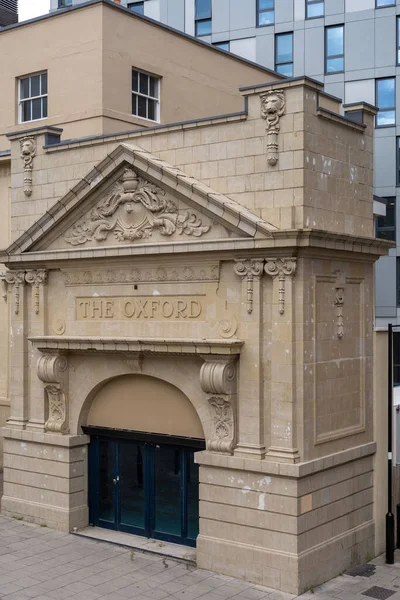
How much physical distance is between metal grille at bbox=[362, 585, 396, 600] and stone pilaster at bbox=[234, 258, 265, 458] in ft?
10.6

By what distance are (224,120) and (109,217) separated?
3495 millimetres

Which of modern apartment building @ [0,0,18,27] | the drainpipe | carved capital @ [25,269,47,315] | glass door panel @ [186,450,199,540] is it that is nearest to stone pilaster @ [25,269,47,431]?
carved capital @ [25,269,47,315]

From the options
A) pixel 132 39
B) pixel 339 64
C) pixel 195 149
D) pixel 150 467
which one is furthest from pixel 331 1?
pixel 150 467

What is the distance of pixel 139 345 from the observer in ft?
57.7

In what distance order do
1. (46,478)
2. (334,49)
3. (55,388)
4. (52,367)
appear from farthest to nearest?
(334,49)
(46,478)
(55,388)
(52,367)

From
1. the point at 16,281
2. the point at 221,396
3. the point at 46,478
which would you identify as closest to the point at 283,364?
the point at 221,396

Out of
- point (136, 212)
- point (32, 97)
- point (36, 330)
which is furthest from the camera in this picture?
point (32, 97)

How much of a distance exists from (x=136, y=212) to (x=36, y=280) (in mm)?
3418

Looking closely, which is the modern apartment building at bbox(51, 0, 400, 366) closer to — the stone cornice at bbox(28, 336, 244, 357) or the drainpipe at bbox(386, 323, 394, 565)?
the drainpipe at bbox(386, 323, 394, 565)

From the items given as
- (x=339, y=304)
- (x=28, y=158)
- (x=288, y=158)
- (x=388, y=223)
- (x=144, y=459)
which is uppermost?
(x=388, y=223)

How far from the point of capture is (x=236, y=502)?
53.8 feet

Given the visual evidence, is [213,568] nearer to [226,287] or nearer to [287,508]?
[287,508]

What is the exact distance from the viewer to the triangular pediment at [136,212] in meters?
16.5

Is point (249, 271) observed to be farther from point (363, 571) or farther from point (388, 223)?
point (388, 223)
